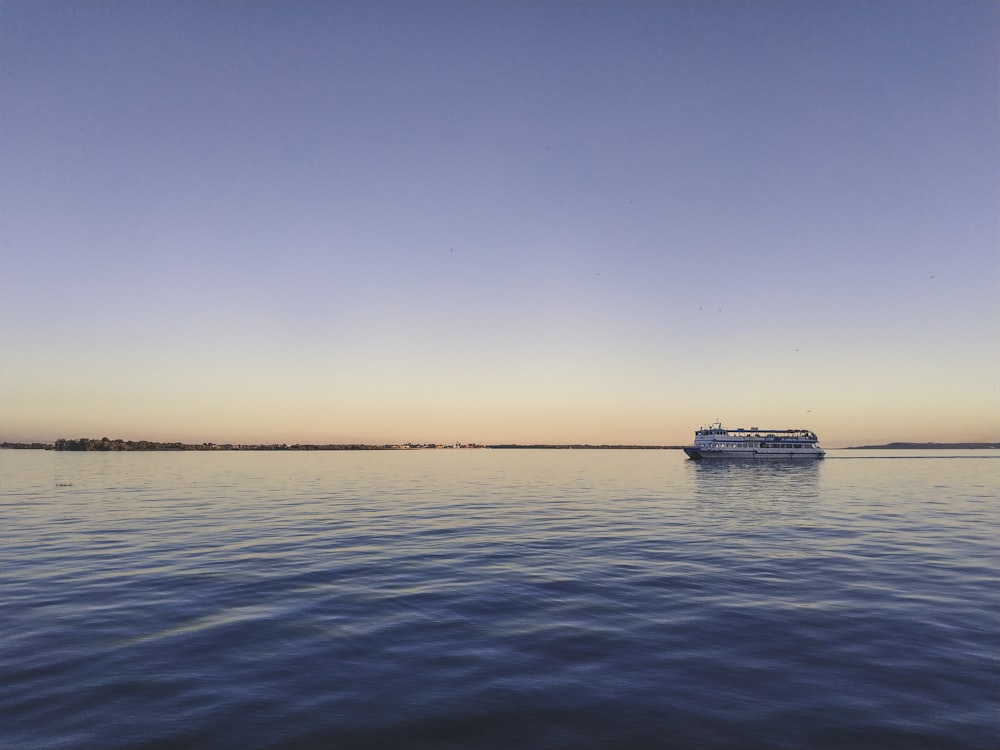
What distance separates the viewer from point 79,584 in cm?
1767

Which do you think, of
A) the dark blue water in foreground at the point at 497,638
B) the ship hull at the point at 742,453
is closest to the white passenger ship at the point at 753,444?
the ship hull at the point at 742,453

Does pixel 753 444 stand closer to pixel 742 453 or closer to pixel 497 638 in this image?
pixel 742 453

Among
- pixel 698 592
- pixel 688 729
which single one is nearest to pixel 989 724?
pixel 688 729

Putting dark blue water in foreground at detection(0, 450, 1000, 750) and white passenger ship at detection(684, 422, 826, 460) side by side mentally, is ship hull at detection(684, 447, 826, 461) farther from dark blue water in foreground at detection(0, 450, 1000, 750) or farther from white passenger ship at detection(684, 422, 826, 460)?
dark blue water in foreground at detection(0, 450, 1000, 750)

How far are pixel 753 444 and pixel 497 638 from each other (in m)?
130

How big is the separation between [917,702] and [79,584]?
900 inches

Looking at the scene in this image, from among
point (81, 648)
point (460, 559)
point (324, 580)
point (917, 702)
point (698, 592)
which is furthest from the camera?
point (460, 559)

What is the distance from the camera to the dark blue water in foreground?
28.5 feet

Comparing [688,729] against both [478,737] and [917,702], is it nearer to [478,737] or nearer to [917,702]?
[478,737]

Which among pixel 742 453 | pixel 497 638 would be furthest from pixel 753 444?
pixel 497 638

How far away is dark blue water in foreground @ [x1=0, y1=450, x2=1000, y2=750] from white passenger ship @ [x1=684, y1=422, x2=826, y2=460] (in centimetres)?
10081

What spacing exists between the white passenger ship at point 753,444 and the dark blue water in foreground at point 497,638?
331ft

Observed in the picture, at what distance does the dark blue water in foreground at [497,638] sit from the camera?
8695 mm

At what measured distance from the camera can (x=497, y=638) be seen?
41.4 ft
